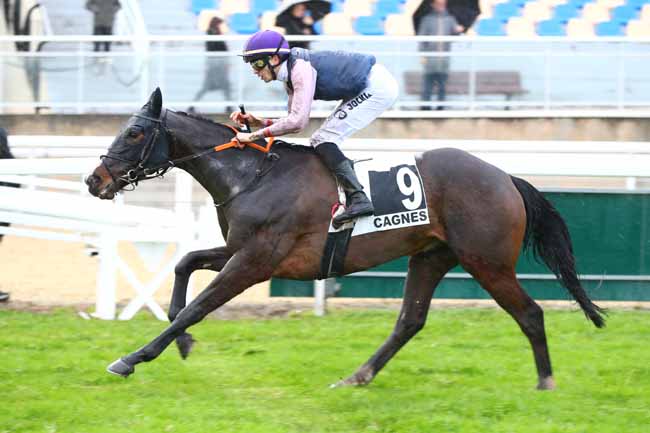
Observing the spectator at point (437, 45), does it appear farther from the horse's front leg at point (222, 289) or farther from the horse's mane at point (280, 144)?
the horse's front leg at point (222, 289)

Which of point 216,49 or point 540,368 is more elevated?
point 216,49

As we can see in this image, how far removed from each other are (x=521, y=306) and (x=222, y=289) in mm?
1775

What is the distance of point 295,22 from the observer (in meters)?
14.2

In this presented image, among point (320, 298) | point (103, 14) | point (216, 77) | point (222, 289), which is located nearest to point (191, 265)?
point (222, 289)

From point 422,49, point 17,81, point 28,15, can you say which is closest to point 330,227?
point 422,49

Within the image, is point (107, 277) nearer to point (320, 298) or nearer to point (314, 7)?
point (320, 298)

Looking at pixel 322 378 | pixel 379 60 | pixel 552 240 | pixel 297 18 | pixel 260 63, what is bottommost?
pixel 322 378

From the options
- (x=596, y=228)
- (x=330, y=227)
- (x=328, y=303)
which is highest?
(x=330, y=227)

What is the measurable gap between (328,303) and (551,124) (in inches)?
219

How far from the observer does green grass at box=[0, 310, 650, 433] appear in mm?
5641

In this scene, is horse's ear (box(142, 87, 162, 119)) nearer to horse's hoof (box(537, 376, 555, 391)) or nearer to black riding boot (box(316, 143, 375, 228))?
black riding boot (box(316, 143, 375, 228))

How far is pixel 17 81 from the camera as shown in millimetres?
14203

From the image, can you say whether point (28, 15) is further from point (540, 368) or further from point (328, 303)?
point (540, 368)

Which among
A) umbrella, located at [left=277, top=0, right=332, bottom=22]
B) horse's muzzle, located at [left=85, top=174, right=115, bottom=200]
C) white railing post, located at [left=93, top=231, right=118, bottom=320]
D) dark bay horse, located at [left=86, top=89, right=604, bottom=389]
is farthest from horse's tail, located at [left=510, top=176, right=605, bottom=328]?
umbrella, located at [left=277, top=0, right=332, bottom=22]
